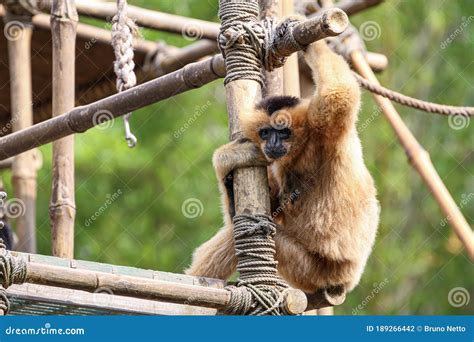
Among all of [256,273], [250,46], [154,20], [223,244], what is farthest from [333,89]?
[154,20]

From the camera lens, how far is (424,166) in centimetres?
755

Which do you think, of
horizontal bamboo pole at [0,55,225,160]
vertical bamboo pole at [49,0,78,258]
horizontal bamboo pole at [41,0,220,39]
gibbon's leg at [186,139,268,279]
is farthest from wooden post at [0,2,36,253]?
gibbon's leg at [186,139,268,279]

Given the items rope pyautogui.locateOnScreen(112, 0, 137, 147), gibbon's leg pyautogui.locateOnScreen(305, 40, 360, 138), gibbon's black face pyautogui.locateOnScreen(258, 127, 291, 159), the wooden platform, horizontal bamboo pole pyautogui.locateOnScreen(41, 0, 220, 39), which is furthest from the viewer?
→ horizontal bamboo pole pyautogui.locateOnScreen(41, 0, 220, 39)

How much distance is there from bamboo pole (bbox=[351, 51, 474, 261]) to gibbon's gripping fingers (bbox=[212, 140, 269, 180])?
2.56 meters

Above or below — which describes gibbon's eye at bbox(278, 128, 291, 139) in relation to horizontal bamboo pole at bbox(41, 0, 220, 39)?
below

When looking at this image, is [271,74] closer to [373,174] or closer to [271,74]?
[271,74]

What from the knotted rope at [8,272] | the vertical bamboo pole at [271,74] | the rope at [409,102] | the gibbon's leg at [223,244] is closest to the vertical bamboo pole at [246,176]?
the gibbon's leg at [223,244]

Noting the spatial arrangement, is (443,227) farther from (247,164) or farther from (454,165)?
(247,164)

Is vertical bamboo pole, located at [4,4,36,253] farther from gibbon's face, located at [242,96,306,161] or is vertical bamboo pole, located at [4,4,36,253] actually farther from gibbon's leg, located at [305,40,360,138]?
gibbon's leg, located at [305,40,360,138]

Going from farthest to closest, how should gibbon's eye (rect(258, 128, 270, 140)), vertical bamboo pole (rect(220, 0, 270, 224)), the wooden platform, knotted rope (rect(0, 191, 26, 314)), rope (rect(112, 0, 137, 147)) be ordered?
rope (rect(112, 0, 137, 147)), gibbon's eye (rect(258, 128, 270, 140)), vertical bamboo pole (rect(220, 0, 270, 224)), the wooden platform, knotted rope (rect(0, 191, 26, 314))

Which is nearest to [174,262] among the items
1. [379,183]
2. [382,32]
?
[379,183]

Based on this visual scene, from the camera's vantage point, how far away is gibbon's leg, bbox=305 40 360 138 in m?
5.00

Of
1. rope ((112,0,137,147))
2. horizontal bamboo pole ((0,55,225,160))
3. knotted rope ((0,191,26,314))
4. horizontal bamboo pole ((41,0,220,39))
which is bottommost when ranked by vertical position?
knotted rope ((0,191,26,314))

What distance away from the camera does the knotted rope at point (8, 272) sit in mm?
A: 3754
